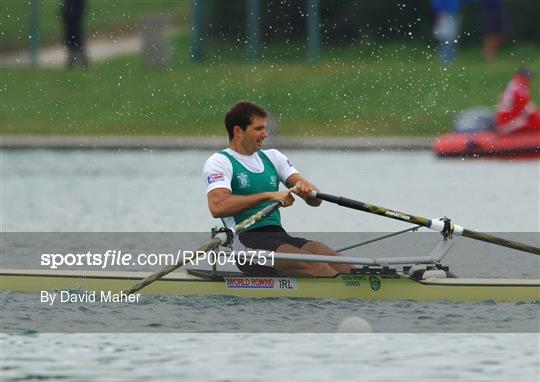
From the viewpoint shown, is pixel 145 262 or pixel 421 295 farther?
pixel 145 262

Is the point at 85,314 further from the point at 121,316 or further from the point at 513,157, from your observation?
the point at 513,157

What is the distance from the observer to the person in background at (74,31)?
3788 cm

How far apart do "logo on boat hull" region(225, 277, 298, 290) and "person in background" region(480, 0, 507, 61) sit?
79.4 ft

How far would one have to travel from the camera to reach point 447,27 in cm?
3781

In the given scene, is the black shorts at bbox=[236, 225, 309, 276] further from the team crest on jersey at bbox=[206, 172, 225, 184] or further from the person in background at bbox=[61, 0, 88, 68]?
the person in background at bbox=[61, 0, 88, 68]

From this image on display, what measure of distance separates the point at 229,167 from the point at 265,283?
1.10 m

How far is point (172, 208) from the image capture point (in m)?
24.8

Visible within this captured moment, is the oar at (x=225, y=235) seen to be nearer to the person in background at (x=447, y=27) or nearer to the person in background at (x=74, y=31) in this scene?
the person in background at (x=74, y=31)

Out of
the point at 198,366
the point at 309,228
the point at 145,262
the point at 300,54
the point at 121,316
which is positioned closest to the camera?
the point at 198,366

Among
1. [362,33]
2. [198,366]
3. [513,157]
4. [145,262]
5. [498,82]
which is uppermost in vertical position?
[362,33]

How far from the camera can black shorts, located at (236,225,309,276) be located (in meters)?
14.8

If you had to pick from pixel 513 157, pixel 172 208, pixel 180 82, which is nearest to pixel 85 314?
pixel 172 208

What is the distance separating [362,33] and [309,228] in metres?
19.3

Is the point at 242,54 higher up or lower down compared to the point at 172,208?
higher up
